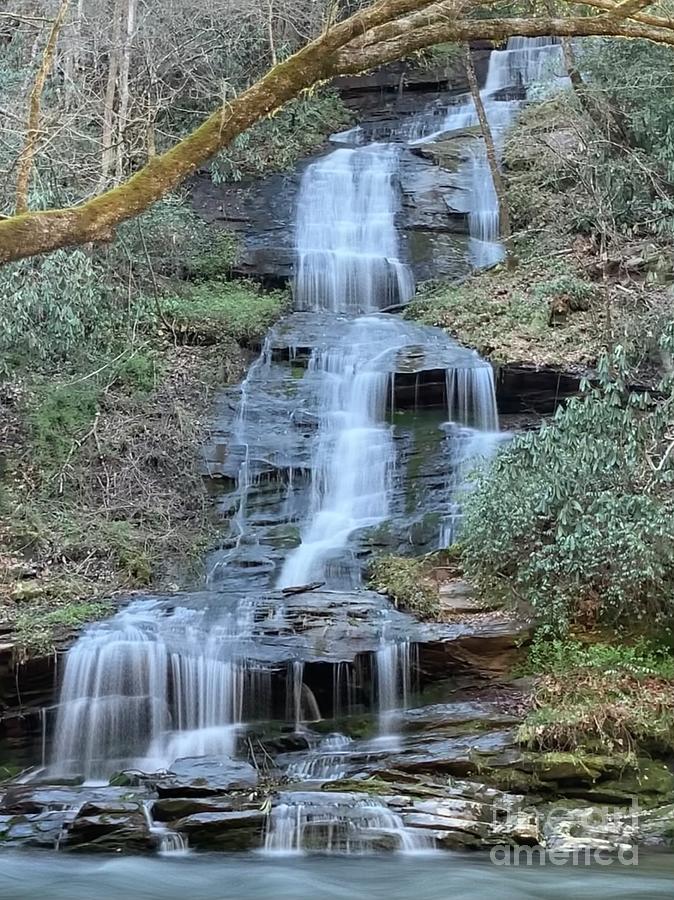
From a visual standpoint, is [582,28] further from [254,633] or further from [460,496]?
[460,496]

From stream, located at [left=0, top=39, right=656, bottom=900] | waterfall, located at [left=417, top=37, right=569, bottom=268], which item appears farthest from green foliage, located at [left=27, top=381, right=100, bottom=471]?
waterfall, located at [left=417, top=37, right=569, bottom=268]

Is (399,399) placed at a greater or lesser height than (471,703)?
greater

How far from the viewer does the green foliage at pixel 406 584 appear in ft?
35.9

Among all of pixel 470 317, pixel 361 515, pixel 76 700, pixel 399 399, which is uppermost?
pixel 470 317

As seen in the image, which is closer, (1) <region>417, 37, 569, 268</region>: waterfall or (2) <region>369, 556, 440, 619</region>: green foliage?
(2) <region>369, 556, 440, 619</region>: green foliage

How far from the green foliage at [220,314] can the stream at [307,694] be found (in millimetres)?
582

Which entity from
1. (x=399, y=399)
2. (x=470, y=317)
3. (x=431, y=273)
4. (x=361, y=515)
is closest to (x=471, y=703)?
(x=361, y=515)

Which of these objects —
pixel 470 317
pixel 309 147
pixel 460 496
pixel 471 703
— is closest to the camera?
pixel 471 703

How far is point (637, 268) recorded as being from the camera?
16.1 m

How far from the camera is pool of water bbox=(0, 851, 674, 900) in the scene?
6.46 metres

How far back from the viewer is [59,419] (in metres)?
14.5

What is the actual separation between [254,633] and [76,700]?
6.59 feet

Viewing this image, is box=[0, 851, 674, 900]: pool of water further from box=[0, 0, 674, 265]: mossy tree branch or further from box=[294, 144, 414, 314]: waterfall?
box=[294, 144, 414, 314]: waterfall

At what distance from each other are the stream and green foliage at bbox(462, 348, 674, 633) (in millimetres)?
686
